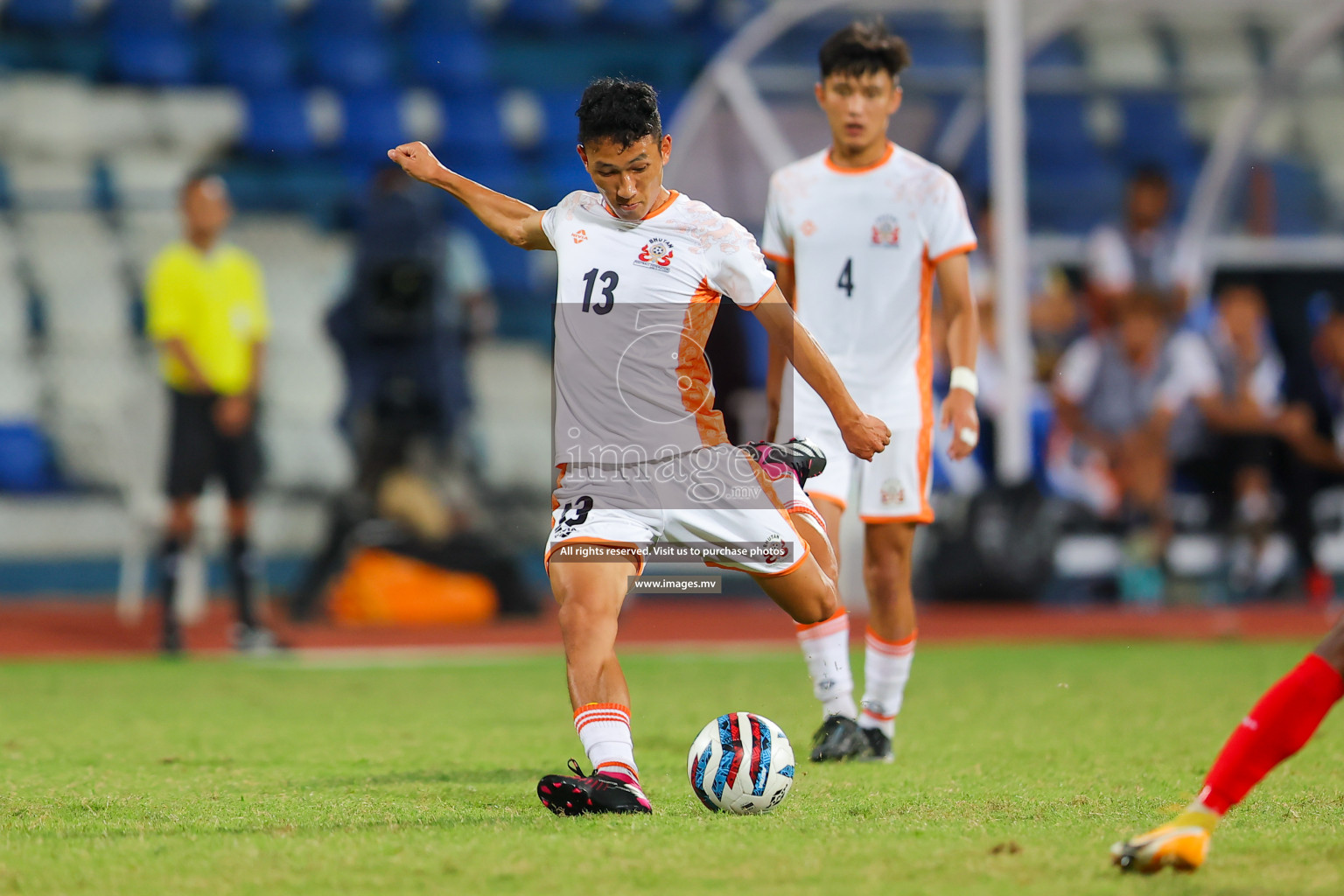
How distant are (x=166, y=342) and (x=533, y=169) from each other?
6.46m

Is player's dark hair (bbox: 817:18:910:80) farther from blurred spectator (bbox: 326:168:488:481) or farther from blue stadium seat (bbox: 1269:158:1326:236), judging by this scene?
blue stadium seat (bbox: 1269:158:1326:236)

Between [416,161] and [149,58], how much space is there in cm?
1098

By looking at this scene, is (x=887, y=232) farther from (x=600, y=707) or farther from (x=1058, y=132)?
(x=1058, y=132)

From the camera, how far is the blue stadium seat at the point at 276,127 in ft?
47.4

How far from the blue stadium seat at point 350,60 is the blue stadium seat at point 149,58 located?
3.80 ft

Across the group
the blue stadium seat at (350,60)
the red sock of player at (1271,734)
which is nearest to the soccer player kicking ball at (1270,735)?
the red sock of player at (1271,734)

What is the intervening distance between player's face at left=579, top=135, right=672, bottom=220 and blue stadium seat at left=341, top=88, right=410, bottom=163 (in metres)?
10.7

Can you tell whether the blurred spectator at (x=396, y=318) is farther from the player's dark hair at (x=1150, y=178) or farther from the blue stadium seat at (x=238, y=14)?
the player's dark hair at (x=1150, y=178)

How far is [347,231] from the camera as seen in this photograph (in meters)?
14.3

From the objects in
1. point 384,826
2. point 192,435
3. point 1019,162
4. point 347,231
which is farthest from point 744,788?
point 347,231

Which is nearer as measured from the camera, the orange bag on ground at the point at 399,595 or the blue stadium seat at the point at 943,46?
the orange bag on ground at the point at 399,595

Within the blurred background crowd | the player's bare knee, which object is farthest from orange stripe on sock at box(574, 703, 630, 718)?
the blurred background crowd

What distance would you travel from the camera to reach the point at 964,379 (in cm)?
535

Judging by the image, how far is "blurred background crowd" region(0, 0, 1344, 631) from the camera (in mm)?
11281
